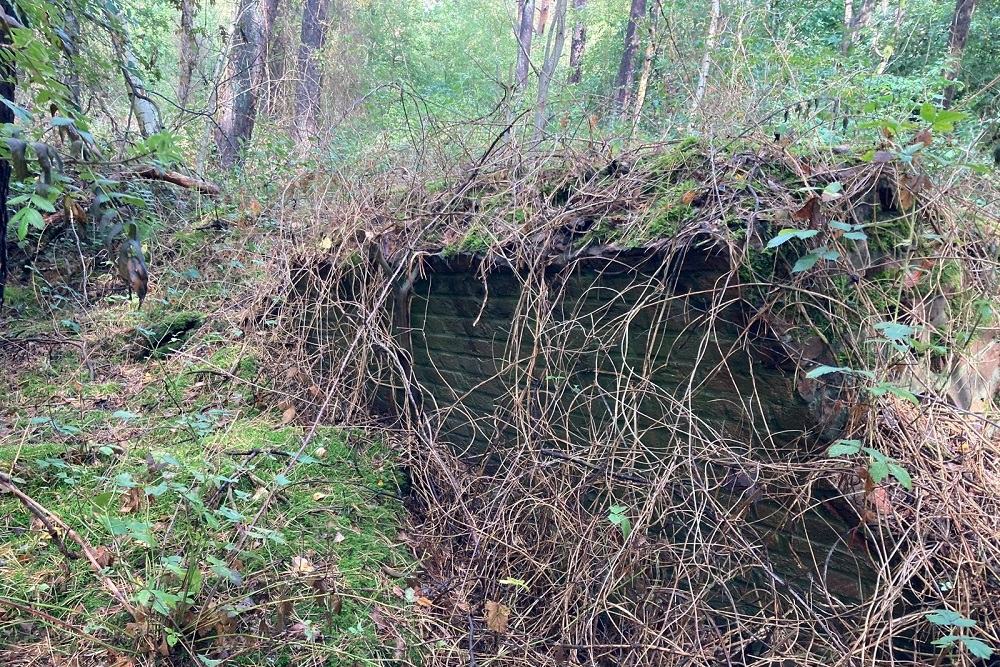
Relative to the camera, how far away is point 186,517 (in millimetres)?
2629

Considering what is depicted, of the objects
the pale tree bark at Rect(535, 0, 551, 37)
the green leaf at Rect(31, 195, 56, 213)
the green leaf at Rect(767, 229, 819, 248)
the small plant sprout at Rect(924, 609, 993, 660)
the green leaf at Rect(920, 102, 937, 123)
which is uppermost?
the pale tree bark at Rect(535, 0, 551, 37)

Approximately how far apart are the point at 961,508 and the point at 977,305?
0.84m

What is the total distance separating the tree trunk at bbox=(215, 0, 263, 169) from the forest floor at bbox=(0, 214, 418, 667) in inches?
150

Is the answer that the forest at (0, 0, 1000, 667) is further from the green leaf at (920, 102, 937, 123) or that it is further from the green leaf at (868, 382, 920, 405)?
the green leaf at (868, 382, 920, 405)

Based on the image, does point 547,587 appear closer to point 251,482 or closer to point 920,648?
point 920,648

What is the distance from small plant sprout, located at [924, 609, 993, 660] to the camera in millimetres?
1705

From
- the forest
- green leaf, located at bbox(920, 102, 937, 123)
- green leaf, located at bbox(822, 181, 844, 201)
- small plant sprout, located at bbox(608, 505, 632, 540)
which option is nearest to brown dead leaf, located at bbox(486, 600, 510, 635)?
the forest

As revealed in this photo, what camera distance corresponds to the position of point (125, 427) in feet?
11.9

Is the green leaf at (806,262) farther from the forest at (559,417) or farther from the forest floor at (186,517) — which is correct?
the forest floor at (186,517)

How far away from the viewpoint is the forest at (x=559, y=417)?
2.10 meters

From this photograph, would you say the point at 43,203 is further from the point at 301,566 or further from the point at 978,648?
the point at 978,648

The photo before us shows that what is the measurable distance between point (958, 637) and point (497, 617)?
171 cm

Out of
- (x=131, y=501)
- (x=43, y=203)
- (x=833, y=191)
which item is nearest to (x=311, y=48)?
(x=131, y=501)

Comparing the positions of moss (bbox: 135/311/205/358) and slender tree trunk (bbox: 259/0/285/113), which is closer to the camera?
moss (bbox: 135/311/205/358)
